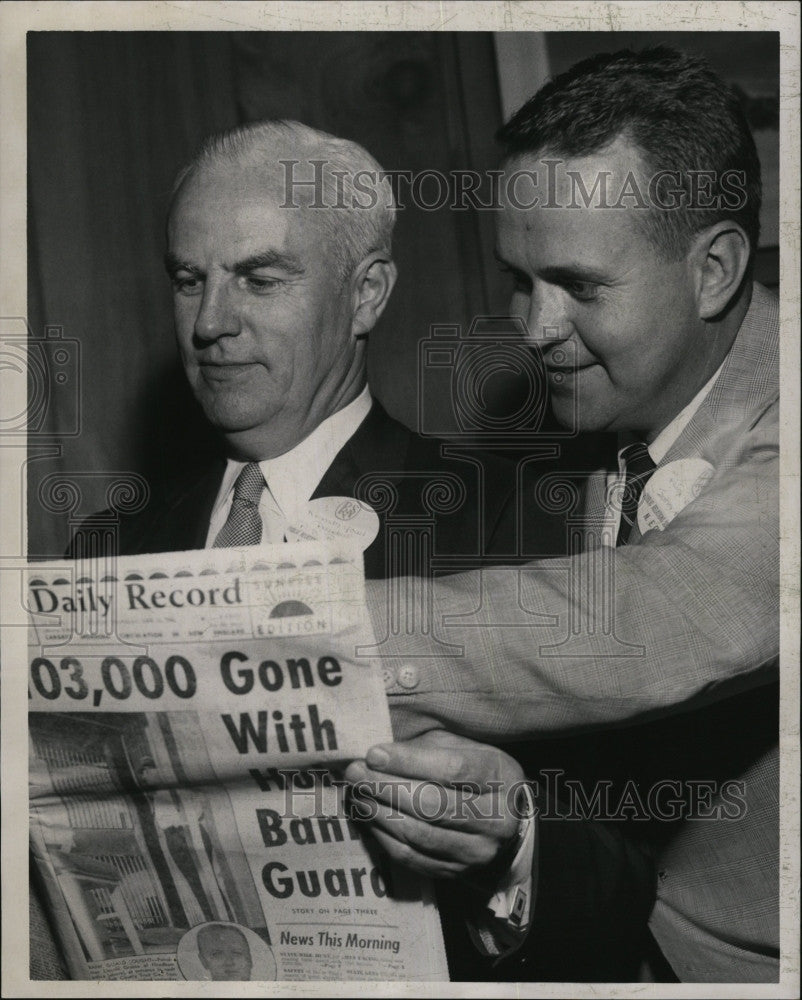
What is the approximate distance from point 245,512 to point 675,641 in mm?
649

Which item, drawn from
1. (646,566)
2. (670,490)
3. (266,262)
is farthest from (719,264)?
(266,262)

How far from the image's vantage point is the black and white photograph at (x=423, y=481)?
1.81 m


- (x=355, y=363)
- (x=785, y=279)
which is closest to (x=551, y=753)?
(x=355, y=363)

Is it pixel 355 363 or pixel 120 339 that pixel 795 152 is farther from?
pixel 120 339

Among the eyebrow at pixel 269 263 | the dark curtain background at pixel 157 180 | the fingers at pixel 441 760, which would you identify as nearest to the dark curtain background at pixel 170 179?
the dark curtain background at pixel 157 180

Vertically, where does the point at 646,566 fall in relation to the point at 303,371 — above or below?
below

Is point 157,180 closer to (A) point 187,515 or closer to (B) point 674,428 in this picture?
(A) point 187,515

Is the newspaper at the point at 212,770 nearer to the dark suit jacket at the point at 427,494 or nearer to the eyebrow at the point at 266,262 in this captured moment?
the dark suit jacket at the point at 427,494

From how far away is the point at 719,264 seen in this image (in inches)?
72.6

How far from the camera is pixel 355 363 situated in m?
1.85

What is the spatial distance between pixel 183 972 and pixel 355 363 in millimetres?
943

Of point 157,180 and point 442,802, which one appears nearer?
point 442,802

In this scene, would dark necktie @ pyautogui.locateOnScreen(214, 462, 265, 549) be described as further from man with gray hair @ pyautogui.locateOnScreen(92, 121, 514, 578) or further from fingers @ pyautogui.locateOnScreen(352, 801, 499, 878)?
fingers @ pyautogui.locateOnScreen(352, 801, 499, 878)

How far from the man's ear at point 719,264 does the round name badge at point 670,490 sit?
0.22 metres
